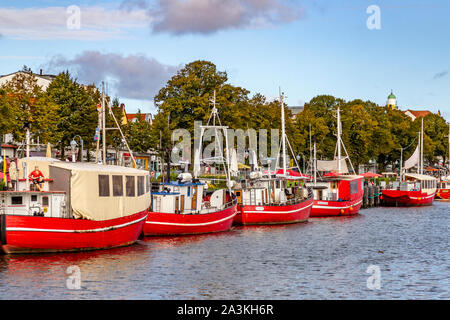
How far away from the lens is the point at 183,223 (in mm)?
50406

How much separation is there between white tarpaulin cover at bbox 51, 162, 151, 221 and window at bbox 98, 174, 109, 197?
180mm

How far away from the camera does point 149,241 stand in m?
47.5

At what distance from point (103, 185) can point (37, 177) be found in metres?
3.93

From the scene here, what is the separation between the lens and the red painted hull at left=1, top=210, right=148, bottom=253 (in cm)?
3662

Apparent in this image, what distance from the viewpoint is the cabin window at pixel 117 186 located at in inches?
1636

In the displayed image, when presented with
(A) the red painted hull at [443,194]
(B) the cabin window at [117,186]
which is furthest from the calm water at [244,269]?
(A) the red painted hull at [443,194]

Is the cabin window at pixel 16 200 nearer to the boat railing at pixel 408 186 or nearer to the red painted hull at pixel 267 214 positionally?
the red painted hull at pixel 267 214

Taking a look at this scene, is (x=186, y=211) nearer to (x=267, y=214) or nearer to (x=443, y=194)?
(x=267, y=214)

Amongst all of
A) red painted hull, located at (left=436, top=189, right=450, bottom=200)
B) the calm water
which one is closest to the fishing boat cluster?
the calm water

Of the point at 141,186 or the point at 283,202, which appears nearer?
the point at 141,186

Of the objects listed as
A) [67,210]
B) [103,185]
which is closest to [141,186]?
[103,185]

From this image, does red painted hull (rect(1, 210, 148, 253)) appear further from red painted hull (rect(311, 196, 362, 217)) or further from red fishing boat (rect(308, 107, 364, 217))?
red fishing boat (rect(308, 107, 364, 217))
